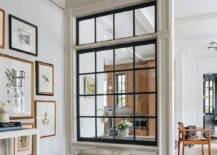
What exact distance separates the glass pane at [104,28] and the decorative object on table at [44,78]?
33.5 inches

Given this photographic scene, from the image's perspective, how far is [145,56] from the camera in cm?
333

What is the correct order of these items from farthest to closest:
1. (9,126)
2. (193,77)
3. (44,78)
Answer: (193,77) < (44,78) < (9,126)

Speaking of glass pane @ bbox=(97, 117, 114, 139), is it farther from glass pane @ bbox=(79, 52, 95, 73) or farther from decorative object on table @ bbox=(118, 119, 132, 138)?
glass pane @ bbox=(79, 52, 95, 73)

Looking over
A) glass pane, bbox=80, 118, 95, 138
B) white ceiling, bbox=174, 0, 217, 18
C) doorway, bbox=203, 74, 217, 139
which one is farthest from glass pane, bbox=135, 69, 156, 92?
doorway, bbox=203, 74, 217, 139

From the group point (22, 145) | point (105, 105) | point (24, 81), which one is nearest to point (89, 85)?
point (105, 105)

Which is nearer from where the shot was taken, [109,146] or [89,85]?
[109,146]

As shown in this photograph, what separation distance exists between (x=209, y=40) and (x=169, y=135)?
17.1ft

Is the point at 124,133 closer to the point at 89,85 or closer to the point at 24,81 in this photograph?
the point at 89,85

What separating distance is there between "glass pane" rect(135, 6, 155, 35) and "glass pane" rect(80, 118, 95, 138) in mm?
1376

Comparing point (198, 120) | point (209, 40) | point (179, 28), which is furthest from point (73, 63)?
point (198, 120)

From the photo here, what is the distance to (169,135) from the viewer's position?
2961 millimetres

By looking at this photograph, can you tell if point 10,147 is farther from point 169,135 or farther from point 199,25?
point 199,25

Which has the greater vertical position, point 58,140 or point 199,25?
point 199,25

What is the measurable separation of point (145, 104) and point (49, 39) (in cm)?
148
